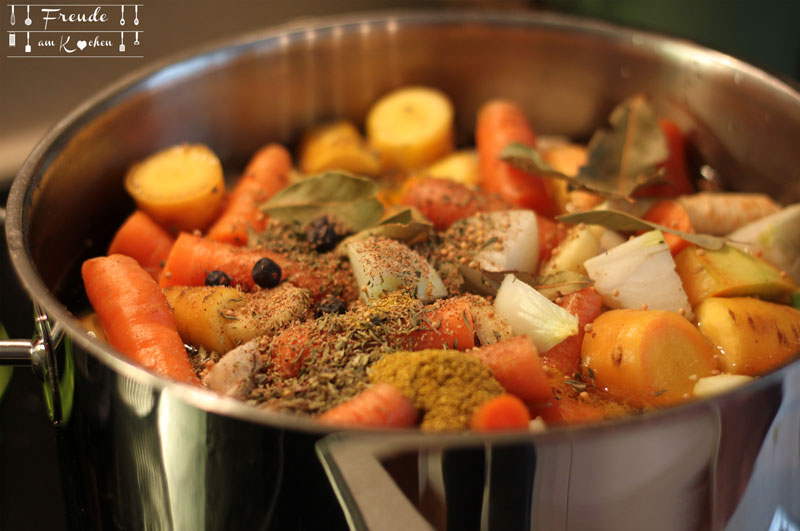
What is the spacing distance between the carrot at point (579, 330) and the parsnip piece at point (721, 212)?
13.5 inches

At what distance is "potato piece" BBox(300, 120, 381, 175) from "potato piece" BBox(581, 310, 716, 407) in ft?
2.33

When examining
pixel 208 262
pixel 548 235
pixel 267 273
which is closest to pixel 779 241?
pixel 548 235

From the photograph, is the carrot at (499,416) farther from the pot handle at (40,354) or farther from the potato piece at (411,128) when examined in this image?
the potato piece at (411,128)

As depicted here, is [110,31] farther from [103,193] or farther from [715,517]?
[715,517]

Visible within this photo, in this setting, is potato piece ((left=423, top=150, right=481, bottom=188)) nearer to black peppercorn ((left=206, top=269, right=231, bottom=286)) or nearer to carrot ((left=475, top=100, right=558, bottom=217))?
carrot ((left=475, top=100, right=558, bottom=217))

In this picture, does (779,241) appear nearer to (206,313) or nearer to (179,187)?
(206,313)

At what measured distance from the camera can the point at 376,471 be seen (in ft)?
2.35

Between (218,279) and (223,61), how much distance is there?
0.58m

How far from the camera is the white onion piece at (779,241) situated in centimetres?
129

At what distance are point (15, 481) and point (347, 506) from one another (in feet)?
2.53

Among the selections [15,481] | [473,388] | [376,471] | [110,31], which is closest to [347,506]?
[376,471]

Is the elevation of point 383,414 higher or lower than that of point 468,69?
lower

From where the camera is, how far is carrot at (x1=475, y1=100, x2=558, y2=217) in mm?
1458

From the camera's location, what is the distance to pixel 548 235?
1.32 m
